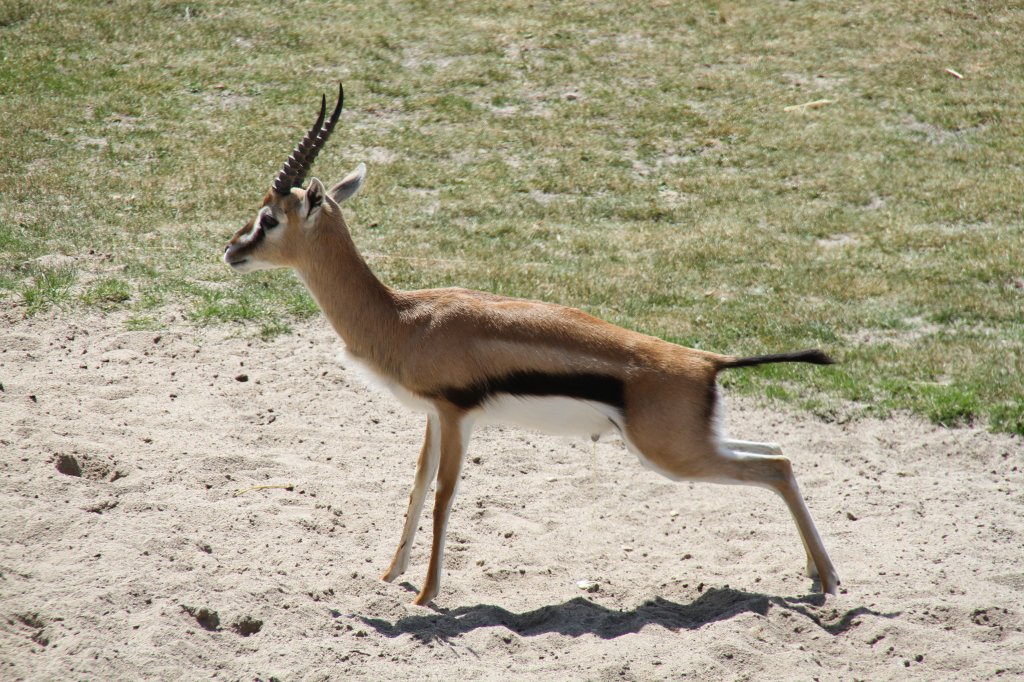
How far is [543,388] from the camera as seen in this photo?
586 cm

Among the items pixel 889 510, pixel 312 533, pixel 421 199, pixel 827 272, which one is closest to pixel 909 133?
pixel 827 272

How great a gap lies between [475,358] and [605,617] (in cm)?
151

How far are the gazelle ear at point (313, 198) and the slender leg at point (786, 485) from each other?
2.64 m

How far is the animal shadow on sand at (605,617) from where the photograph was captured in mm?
5555

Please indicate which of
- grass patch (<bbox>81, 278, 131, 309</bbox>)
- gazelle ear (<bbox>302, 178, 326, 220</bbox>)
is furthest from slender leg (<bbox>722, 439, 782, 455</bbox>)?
grass patch (<bbox>81, 278, 131, 309</bbox>)

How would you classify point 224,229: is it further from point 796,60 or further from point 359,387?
point 796,60

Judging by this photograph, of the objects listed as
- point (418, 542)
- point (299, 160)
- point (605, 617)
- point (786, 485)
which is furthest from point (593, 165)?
point (605, 617)

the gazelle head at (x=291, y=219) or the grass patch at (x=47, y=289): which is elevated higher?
the gazelle head at (x=291, y=219)

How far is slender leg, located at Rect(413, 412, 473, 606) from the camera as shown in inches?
233

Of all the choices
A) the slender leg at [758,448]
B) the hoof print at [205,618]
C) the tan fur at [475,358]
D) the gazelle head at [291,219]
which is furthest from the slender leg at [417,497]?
the slender leg at [758,448]

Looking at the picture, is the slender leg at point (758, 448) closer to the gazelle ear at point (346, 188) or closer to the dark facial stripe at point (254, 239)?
the gazelle ear at point (346, 188)

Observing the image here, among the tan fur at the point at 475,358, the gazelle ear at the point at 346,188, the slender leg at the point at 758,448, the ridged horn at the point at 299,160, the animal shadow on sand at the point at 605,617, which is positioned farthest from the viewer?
the gazelle ear at the point at 346,188

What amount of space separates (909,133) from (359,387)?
328 inches

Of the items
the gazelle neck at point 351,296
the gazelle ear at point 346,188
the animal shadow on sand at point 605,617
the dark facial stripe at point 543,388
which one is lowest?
the animal shadow on sand at point 605,617
